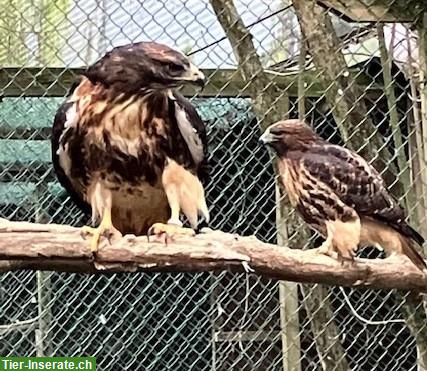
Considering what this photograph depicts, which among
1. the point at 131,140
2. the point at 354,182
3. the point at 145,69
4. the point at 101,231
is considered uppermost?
the point at 145,69

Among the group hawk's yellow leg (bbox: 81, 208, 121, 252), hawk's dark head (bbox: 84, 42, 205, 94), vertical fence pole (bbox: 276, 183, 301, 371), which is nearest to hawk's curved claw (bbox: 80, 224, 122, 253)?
hawk's yellow leg (bbox: 81, 208, 121, 252)

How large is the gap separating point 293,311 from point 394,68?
1002 millimetres

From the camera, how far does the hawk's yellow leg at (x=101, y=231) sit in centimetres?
223

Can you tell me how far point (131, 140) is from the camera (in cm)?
235

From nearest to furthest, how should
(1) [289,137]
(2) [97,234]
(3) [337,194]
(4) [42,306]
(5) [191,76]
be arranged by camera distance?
(5) [191,76] → (2) [97,234] → (3) [337,194] → (1) [289,137] → (4) [42,306]

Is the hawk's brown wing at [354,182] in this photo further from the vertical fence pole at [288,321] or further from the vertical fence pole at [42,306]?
the vertical fence pole at [42,306]

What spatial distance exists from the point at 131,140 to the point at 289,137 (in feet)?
2.67

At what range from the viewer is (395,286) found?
2652 millimetres

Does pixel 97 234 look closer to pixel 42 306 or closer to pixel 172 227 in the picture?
pixel 172 227

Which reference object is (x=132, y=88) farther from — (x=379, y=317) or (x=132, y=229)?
(x=379, y=317)

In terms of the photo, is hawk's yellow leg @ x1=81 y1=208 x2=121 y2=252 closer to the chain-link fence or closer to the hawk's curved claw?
the hawk's curved claw

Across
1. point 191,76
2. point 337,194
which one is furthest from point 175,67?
point 337,194

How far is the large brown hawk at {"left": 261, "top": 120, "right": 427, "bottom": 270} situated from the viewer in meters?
2.89

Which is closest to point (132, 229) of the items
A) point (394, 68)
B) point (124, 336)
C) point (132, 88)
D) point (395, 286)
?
point (132, 88)
